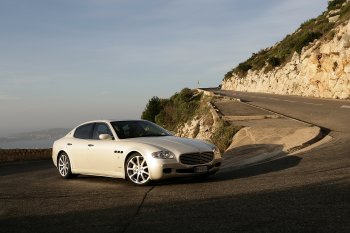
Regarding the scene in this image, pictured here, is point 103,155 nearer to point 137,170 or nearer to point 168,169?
point 137,170

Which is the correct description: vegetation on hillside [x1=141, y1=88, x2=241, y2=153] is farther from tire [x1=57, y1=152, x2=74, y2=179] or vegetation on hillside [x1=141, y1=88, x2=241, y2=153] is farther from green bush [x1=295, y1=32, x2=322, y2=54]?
green bush [x1=295, y1=32, x2=322, y2=54]

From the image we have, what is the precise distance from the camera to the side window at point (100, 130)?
36.6 ft

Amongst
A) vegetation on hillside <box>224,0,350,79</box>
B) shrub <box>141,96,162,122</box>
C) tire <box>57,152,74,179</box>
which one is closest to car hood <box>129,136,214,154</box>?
tire <box>57,152,74,179</box>

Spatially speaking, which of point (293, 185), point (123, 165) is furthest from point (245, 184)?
point (123, 165)

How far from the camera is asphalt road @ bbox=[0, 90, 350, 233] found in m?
5.83

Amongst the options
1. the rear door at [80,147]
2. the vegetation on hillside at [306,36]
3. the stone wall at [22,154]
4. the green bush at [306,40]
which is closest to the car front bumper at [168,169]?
the rear door at [80,147]

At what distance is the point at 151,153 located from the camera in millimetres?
9516

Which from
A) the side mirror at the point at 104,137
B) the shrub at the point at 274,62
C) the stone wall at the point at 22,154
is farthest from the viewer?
the shrub at the point at 274,62

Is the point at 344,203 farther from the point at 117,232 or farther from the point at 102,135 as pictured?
the point at 102,135

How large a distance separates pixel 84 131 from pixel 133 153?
2.39m

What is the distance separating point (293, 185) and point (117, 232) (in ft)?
11.4

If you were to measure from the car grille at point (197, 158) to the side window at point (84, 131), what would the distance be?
3.01m

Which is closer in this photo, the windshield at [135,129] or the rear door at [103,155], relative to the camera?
the rear door at [103,155]

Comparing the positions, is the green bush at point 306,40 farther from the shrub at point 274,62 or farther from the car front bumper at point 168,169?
the car front bumper at point 168,169
